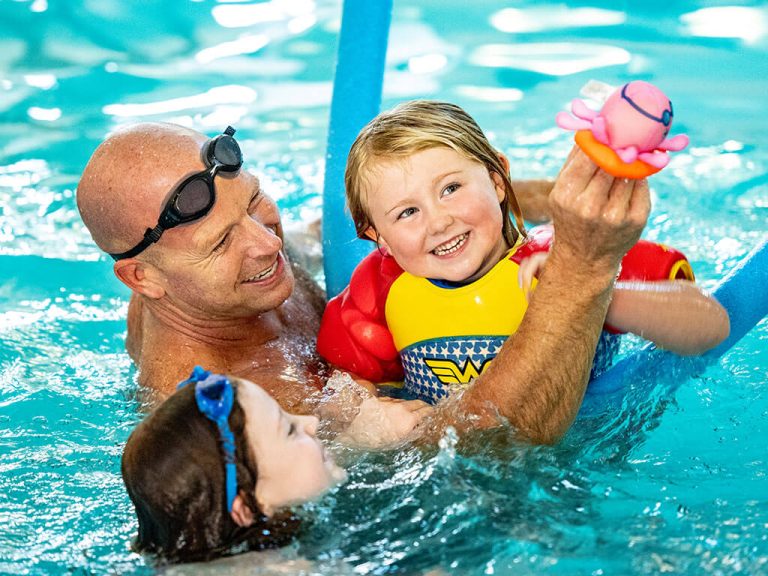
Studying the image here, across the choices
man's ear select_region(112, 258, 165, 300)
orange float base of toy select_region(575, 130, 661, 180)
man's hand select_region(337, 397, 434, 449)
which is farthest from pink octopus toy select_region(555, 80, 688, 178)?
man's ear select_region(112, 258, 165, 300)

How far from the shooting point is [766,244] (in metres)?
3.30

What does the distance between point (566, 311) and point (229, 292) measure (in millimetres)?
1485

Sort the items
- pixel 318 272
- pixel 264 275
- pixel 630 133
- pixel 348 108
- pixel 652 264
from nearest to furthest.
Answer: pixel 630 133
pixel 652 264
pixel 264 275
pixel 348 108
pixel 318 272

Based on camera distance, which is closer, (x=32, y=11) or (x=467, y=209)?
(x=467, y=209)

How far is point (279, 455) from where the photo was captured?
259cm

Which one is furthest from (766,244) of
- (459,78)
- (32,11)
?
(32,11)

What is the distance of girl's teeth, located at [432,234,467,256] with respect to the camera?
129 inches

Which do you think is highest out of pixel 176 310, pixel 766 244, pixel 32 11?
pixel 32 11

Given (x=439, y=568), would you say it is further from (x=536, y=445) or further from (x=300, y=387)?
(x=300, y=387)

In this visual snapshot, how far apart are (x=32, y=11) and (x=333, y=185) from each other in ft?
18.7

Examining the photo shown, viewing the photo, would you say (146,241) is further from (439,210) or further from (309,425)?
(309,425)

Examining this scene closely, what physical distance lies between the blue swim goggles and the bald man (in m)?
0.83

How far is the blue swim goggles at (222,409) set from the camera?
2498 millimetres

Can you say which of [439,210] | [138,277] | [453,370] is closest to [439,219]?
[439,210]
